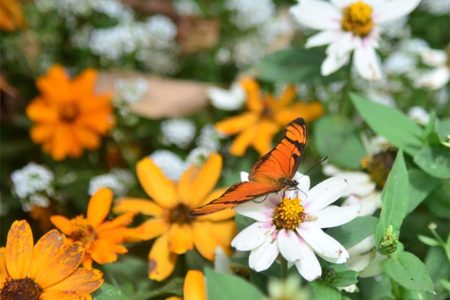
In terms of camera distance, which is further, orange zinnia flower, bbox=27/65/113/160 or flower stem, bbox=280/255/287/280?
orange zinnia flower, bbox=27/65/113/160

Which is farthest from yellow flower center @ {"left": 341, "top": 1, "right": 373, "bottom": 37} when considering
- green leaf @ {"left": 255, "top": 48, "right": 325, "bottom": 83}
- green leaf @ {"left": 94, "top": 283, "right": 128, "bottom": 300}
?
green leaf @ {"left": 94, "top": 283, "right": 128, "bottom": 300}

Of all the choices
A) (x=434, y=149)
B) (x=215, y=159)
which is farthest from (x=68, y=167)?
(x=434, y=149)

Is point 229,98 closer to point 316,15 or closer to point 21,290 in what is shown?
point 316,15

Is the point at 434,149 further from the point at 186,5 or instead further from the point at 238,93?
the point at 186,5

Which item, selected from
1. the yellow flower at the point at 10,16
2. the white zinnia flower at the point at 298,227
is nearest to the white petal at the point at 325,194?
the white zinnia flower at the point at 298,227

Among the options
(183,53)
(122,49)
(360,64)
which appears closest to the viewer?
(360,64)

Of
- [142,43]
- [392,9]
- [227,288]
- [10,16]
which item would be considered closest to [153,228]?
[227,288]

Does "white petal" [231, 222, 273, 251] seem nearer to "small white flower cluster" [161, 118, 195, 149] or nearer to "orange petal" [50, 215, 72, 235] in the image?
"orange petal" [50, 215, 72, 235]

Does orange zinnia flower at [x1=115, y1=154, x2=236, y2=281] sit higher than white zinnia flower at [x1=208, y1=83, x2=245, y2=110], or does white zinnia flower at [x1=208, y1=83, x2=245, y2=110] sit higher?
orange zinnia flower at [x1=115, y1=154, x2=236, y2=281]
